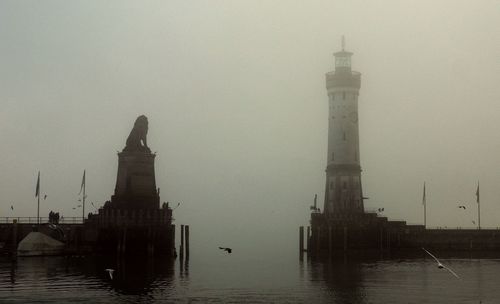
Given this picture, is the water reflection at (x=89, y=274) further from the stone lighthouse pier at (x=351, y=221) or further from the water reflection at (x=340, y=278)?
the stone lighthouse pier at (x=351, y=221)

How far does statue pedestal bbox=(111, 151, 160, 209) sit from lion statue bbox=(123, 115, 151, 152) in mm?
805

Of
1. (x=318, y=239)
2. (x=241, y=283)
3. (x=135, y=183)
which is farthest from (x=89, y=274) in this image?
(x=318, y=239)

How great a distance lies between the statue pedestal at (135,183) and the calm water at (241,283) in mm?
8294

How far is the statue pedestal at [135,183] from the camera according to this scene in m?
115

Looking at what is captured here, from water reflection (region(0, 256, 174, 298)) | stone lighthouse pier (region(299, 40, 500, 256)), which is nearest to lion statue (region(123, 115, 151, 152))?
water reflection (region(0, 256, 174, 298))

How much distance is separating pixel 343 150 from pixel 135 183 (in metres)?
41.1

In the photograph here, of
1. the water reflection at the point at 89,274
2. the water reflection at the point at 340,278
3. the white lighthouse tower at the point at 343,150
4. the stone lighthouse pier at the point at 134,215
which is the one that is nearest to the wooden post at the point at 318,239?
the white lighthouse tower at the point at 343,150

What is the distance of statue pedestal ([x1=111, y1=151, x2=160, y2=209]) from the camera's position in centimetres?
11512

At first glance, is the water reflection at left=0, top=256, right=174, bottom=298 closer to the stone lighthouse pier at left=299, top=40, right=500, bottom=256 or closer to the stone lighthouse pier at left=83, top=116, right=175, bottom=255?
the stone lighthouse pier at left=83, top=116, right=175, bottom=255

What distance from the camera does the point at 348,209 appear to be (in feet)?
470

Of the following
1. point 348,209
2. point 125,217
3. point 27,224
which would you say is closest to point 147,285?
point 125,217

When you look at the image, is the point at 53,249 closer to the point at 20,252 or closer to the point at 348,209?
the point at 20,252

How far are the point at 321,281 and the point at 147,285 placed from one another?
1863 cm

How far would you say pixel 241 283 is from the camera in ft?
296
